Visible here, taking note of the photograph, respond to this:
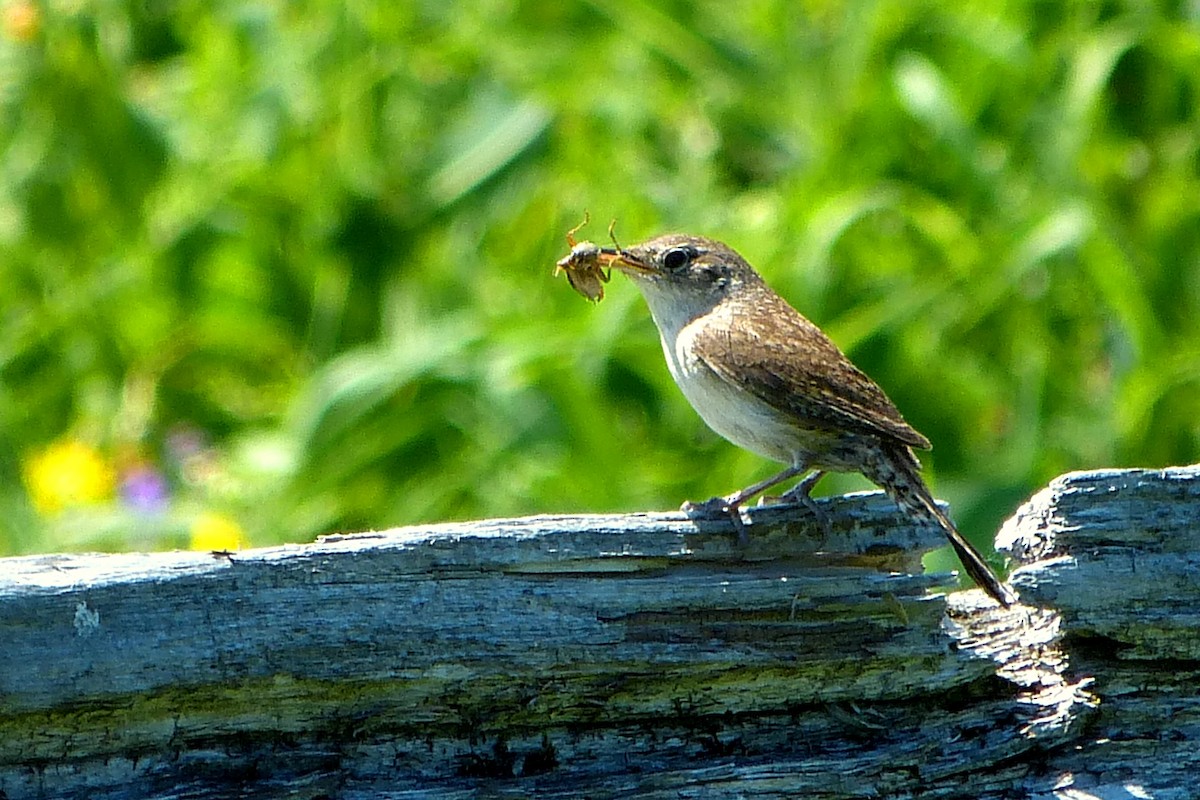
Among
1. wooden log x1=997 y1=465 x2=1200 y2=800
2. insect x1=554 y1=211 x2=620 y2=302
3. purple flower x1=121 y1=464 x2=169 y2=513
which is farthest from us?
purple flower x1=121 y1=464 x2=169 y2=513

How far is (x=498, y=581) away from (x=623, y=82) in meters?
4.95

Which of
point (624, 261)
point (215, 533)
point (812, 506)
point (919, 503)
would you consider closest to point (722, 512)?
point (812, 506)

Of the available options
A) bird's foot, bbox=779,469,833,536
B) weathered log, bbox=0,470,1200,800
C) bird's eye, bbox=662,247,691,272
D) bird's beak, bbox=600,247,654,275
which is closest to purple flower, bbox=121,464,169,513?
bird's beak, bbox=600,247,654,275

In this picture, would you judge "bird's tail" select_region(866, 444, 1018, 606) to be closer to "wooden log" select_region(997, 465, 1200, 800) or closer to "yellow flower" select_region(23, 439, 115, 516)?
"wooden log" select_region(997, 465, 1200, 800)

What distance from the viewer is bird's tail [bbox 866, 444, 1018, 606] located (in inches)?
157

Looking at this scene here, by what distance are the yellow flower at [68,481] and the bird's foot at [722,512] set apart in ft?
11.5

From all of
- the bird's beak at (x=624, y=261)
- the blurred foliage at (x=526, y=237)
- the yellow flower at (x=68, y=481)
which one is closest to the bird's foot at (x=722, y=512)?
the bird's beak at (x=624, y=261)

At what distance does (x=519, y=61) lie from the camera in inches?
324

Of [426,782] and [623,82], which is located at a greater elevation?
[623,82]

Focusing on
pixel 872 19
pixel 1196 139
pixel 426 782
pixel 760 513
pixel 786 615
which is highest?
pixel 872 19

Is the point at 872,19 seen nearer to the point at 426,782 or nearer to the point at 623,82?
the point at 623,82

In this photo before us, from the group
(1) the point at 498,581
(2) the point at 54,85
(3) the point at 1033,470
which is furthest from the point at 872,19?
(1) the point at 498,581

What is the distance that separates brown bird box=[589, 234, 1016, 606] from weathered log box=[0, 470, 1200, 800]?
0.42m

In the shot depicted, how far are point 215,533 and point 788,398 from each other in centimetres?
232
